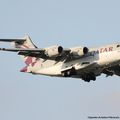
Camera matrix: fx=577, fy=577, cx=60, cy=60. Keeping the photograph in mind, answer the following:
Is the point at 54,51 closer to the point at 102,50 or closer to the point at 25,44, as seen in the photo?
the point at 102,50

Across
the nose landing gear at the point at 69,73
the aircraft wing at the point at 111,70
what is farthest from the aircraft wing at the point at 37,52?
the aircraft wing at the point at 111,70

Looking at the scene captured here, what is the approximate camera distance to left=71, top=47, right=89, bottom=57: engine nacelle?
1869 inches

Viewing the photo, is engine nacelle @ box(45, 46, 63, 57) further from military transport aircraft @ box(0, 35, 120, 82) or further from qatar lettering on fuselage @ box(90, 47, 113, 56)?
qatar lettering on fuselage @ box(90, 47, 113, 56)

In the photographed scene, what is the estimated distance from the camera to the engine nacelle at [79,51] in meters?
47.5

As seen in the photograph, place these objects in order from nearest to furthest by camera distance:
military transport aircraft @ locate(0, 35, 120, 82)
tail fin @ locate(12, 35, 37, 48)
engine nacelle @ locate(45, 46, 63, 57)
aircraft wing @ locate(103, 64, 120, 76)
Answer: military transport aircraft @ locate(0, 35, 120, 82) → engine nacelle @ locate(45, 46, 63, 57) → aircraft wing @ locate(103, 64, 120, 76) → tail fin @ locate(12, 35, 37, 48)

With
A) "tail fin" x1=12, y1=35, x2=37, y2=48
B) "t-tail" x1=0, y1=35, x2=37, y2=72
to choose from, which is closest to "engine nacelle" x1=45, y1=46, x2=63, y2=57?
"t-tail" x1=0, y1=35, x2=37, y2=72

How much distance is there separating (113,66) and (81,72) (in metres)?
2.75

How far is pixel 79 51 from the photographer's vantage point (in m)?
47.6

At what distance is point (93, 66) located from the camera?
47.0 meters

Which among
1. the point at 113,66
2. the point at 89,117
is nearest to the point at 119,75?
the point at 113,66

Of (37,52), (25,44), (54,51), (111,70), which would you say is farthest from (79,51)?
(25,44)

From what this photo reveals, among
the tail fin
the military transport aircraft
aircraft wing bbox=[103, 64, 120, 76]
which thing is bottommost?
aircraft wing bbox=[103, 64, 120, 76]

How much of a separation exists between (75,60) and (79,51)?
45.0 inches

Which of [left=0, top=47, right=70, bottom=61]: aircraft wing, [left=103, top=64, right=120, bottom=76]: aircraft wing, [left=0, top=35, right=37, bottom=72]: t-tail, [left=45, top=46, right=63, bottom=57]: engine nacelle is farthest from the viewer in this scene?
[left=0, top=35, right=37, bottom=72]: t-tail
